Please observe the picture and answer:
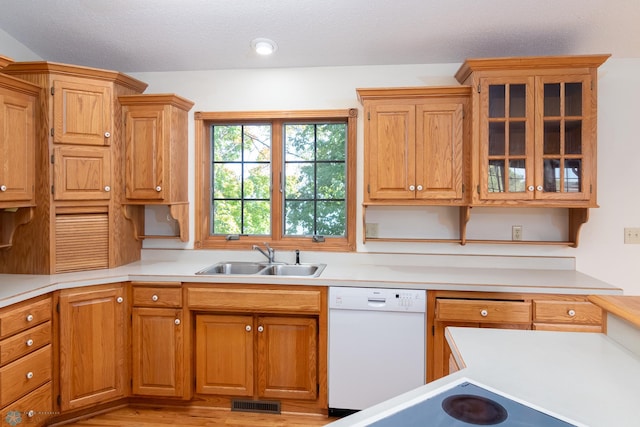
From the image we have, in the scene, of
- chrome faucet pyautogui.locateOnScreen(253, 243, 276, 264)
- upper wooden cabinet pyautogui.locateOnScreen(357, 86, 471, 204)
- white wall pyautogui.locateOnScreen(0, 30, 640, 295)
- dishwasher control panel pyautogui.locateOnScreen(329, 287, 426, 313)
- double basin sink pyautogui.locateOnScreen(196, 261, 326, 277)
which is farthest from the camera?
chrome faucet pyautogui.locateOnScreen(253, 243, 276, 264)

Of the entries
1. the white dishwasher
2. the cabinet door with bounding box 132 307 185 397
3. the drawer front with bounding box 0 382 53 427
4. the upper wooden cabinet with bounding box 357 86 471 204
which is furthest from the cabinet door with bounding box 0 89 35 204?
the upper wooden cabinet with bounding box 357 86 471 204

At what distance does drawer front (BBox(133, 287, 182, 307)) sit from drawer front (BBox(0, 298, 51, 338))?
45cm

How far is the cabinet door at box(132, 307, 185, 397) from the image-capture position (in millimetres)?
2391

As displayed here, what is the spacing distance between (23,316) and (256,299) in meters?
1.19

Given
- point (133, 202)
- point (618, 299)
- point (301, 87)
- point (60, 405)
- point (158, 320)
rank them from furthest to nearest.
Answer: point (301, 87) → point (133, 202) → point (158, 320) → point (60, 405) → point (618, 299)

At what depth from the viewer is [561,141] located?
2322 mm

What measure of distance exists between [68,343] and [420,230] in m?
2.32

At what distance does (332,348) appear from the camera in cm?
231

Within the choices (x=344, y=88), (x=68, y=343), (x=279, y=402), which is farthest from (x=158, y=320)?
(x=344, y=88)

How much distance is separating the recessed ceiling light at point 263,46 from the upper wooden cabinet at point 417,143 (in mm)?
671

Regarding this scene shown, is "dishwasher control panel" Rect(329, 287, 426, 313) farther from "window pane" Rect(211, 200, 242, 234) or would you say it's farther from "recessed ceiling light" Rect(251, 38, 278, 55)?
"recessed ceiling light" Rect(251, 38, 278, 55)

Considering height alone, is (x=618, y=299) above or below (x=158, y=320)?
above

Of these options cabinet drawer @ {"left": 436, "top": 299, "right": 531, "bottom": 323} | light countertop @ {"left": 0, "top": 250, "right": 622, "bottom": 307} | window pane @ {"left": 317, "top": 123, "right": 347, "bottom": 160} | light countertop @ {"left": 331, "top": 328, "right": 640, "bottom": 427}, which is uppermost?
window pane @ {"left": 317, "top": 123, "right": 347, "bottom": 160}

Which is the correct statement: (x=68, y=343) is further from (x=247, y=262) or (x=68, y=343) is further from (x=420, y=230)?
(x=420, y=230)
